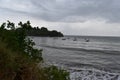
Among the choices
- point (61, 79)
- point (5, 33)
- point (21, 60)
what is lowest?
point (61, 79)

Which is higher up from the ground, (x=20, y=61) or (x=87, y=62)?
(x=20, y=61)

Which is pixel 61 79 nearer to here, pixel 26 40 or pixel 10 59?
pixel 10 59

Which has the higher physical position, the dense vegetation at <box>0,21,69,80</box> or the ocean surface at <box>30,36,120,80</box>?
the dense vegetation at <box>0,21,69,80</box>

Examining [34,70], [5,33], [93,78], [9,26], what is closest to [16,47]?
[5,33]

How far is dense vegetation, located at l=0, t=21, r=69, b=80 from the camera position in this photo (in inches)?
238

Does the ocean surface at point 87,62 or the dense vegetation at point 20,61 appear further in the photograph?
the ocean surface at point 87,62

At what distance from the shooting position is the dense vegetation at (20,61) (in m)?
6.04

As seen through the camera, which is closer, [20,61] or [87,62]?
[20,61]

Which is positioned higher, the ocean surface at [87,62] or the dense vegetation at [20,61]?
the dense vegetation at [20,61]

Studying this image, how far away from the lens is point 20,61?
6391 millimetres

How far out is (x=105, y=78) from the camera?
1502 centimetres

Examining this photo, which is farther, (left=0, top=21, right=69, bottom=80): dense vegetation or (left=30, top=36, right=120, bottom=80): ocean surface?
(left=30, top=36, right=120, bottom=80): ocean surface

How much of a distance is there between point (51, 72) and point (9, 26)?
9.93 ft

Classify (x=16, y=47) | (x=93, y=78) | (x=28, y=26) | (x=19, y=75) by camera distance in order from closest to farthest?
1. (x=19, y=75)
2. (x=16, y=47)
3. (x=28, y=26)
4. (x=93, y=78)
